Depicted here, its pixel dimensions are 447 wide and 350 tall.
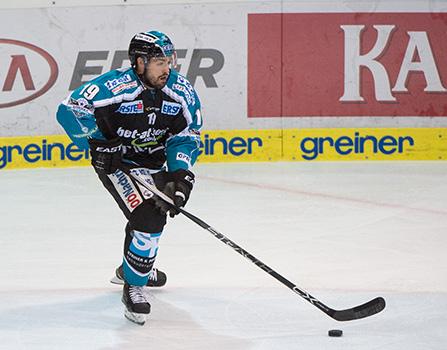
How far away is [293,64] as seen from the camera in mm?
8344

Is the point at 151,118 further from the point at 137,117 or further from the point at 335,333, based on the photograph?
the point at 335,333

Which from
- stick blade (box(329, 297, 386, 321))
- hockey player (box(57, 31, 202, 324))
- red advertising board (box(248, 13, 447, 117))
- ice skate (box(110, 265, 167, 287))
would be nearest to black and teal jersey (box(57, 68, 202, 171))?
hockey player (box(57, 31, 202, 324))

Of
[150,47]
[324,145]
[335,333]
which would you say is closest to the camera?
[335,333]

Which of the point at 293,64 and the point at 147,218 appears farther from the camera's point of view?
the point at 293,64

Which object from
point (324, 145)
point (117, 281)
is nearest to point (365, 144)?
point (324, 145)

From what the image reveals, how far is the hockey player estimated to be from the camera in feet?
13.8

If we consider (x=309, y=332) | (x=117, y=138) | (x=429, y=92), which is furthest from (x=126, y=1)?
(x=309, y=332)

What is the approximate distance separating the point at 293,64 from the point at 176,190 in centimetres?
424

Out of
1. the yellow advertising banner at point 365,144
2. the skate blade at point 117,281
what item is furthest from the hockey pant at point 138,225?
the yellow advertising banner at point 365,144

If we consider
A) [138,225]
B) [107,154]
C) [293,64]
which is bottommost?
[138,225]

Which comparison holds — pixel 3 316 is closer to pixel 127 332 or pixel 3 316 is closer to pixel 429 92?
pixel 127 332

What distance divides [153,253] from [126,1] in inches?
167

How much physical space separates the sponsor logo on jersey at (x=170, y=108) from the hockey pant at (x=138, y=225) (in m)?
0.29

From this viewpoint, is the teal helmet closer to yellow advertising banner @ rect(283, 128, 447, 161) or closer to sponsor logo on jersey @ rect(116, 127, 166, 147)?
sponsor logo on jersey @ rect(116, 127, 166, 147)
